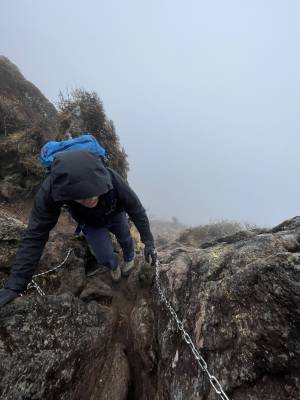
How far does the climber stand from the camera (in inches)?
153

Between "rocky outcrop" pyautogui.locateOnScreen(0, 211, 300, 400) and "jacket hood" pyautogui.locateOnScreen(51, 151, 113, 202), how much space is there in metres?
1.89

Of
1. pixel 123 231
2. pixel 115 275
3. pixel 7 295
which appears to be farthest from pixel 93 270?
pixel 7 295

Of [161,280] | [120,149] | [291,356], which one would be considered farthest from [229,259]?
Result: [120,149]

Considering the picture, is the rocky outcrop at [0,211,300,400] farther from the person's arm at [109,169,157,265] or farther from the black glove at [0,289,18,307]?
the person's arm at [109,169,157,265]

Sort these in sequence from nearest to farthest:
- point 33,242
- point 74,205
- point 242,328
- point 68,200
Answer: point 242,328
point 68,200
point 33,242
point 74,205

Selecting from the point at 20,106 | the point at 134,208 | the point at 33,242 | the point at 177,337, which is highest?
the point at 20,106

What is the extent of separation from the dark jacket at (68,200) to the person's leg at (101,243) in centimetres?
Answer: 52

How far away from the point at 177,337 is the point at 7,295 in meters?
2.80

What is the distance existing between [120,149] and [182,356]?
9.29 metres

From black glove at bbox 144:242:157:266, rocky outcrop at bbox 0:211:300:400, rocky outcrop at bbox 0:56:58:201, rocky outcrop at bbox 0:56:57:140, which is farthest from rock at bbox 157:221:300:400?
rocky outcrop at bbox 0:56:57:140

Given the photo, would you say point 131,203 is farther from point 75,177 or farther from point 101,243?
point 75,177

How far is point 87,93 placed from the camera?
38.1 feet

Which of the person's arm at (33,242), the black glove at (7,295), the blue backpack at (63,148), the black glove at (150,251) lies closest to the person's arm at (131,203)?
the black glove at (150,251)

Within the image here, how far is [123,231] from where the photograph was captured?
6.48m
